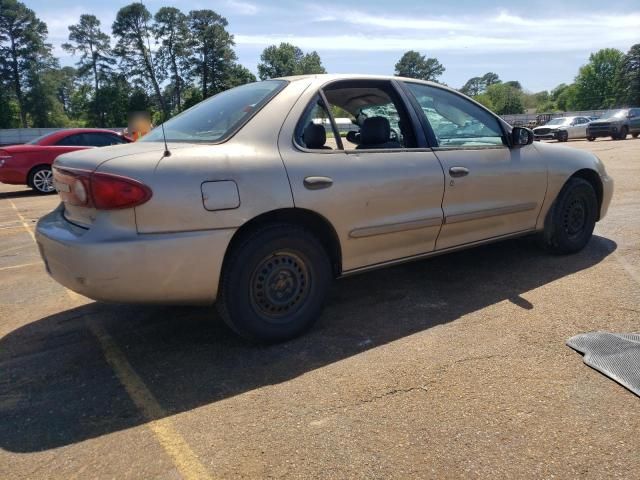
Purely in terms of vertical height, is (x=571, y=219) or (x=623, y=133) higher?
A: (x=623, y=133)

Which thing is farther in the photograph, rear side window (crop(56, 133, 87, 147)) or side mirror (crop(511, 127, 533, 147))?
rear side window (crop(56, 133, 87, 147))

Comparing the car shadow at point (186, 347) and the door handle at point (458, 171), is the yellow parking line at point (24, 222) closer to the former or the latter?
the car shadow at point (186, 347)

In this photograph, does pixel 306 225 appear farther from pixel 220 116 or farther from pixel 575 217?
pixel 575 217

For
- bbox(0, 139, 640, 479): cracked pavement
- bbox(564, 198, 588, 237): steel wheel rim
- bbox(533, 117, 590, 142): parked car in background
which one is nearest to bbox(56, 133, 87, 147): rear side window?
bbox(0, 139, 640, 479): cracked pavement

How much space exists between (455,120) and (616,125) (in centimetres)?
2547

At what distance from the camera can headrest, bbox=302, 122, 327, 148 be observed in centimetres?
314

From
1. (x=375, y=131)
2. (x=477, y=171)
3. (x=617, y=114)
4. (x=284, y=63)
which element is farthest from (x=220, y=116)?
(x=284, y=63)

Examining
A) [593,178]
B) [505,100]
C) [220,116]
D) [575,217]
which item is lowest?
[575,217]

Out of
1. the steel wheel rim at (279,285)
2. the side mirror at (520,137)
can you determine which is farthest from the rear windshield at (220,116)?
the side mirror at (520,137)

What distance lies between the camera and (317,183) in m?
3.03

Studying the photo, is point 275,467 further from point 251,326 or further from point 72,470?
point 251,326

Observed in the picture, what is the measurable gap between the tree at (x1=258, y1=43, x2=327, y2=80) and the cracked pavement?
85.8 metres

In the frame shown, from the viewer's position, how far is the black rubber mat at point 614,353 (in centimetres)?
259

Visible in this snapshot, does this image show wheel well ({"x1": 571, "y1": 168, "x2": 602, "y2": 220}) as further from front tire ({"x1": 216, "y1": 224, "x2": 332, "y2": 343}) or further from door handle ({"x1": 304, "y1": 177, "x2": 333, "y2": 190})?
front tire ({"x1": 216, "y1": 224, "x2": 332, "y2": 343})
